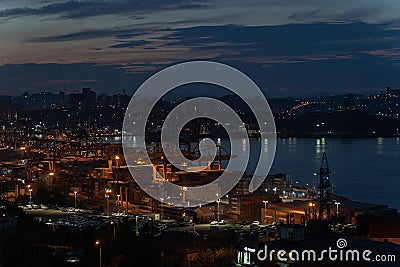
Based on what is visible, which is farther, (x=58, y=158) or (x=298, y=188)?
(x=58, y=158)

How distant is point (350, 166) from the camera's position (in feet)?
38.5

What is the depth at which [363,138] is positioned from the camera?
65.1ft

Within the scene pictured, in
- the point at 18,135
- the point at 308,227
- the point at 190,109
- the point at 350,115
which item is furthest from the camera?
the point at 350,115

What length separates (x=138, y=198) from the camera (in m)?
7.82

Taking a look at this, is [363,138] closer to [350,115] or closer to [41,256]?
[350,115]

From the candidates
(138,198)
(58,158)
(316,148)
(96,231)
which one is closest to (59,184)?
(138,198)

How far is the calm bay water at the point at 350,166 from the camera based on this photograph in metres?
8.94

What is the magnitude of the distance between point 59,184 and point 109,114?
569 inches

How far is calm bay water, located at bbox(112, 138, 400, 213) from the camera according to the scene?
8943mm

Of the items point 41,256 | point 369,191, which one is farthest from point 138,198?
point 41,256

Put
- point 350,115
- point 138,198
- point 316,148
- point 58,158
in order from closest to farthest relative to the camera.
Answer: point 138,198 → point 58,158 → point 316,148 → point 350,115

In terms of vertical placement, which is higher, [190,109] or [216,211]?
[190,109]

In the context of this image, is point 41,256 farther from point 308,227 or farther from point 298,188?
point 298,188

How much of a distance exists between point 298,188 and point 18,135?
12.5 metres
